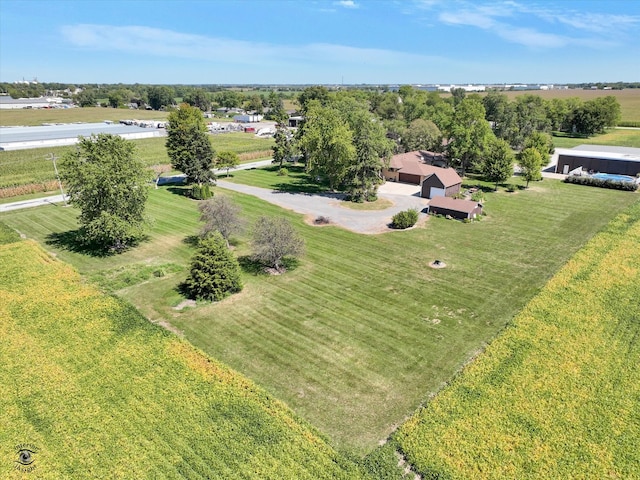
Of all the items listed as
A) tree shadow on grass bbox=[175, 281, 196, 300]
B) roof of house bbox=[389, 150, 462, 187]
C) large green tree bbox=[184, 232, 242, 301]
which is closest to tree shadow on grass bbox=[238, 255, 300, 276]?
large green tree bbox=[184, 232, 242, 301]

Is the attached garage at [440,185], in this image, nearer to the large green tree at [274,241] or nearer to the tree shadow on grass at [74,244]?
the large green tree at [274,241]

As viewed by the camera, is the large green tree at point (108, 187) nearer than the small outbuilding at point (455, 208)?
Yes

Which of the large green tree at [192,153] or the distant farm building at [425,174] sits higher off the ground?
the large green tree at [192,153]

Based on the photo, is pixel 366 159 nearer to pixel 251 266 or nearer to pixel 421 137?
pixel 251 266

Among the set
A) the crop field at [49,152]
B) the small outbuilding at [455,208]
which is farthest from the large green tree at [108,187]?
the small outbuilding at [455,208]

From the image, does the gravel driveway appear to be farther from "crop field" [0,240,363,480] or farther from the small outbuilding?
"crop field" [0,240,363,480]

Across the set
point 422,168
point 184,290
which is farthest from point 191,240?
point 422,168
